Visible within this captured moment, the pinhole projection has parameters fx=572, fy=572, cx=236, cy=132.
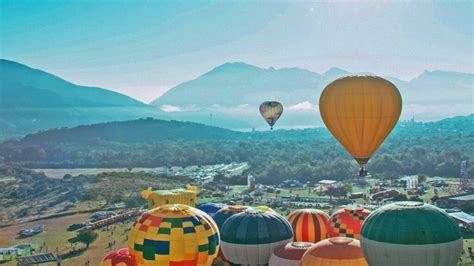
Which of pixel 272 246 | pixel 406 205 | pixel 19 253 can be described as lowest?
pixel 19 253

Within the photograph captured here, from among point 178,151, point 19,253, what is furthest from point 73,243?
point 178,151

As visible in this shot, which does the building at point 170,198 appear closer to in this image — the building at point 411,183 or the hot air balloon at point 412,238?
the hot air balloon at point 412,238

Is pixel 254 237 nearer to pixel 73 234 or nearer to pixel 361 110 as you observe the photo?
pixel 361 110

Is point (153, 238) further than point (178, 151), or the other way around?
point (178, 151)

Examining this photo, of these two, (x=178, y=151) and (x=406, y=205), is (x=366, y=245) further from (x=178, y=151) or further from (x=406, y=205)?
(x=178, y=151)

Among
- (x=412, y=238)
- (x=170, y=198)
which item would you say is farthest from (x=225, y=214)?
(x=412, y=238)

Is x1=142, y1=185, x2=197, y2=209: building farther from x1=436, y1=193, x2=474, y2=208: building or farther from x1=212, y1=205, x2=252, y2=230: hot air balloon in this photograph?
x1=436, y1=193, x2=474, y2=208: building

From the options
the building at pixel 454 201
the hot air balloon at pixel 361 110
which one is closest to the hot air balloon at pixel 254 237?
the hot air balloon at pixel 361 110
